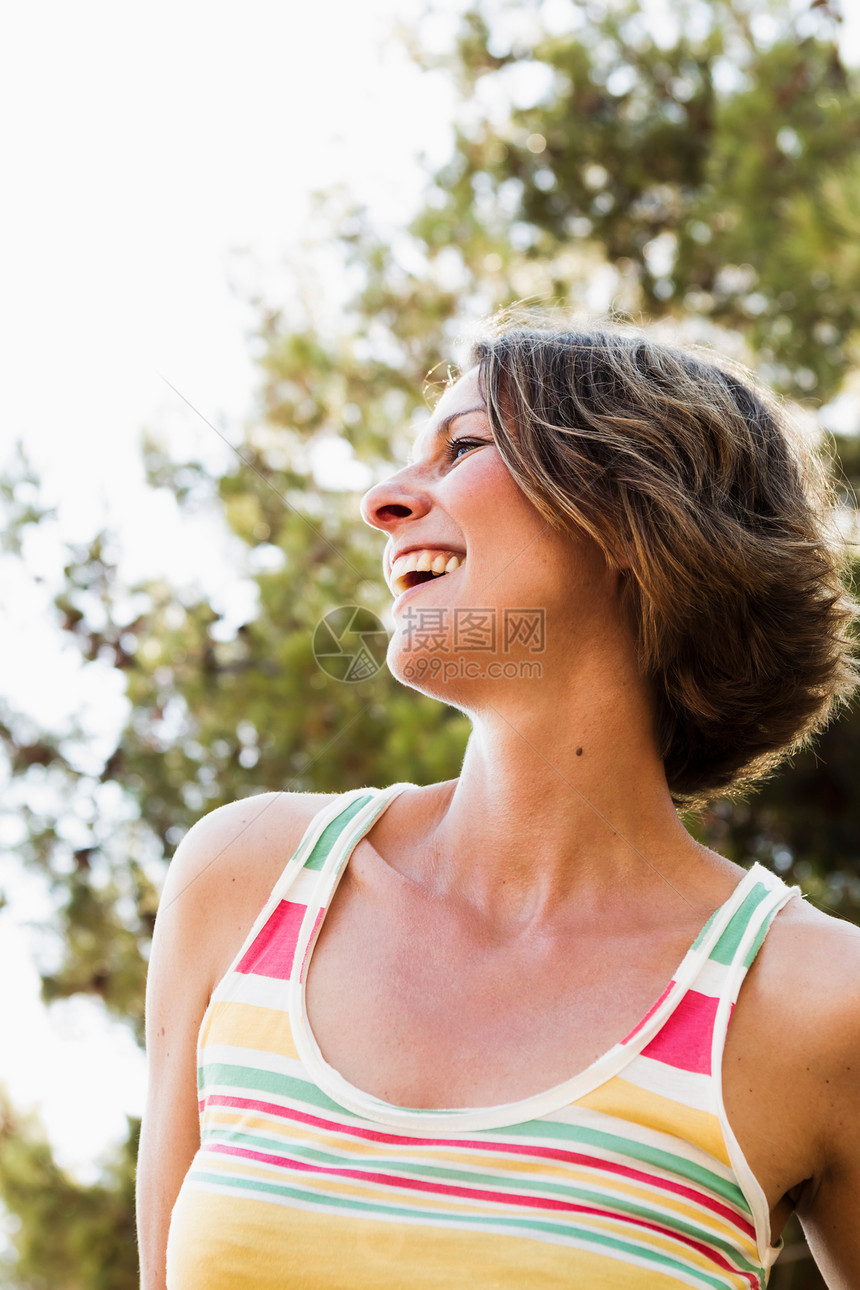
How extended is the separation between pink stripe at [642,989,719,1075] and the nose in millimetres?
602

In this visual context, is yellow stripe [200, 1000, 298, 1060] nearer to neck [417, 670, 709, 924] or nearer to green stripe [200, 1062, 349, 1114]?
green stripe [200, 1062, 349, 1114]

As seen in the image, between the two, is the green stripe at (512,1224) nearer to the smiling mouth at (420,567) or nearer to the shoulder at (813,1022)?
the shoulder at (813,1022)

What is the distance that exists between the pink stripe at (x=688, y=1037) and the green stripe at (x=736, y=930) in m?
Answer: 0.05

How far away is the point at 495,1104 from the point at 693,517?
67 centimetres

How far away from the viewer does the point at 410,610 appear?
1224 millimetres

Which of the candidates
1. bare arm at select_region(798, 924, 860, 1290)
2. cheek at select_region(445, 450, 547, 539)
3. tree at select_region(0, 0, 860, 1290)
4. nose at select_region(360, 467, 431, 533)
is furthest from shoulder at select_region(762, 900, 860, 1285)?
tree at select_region(0, 0, 860, 1290)

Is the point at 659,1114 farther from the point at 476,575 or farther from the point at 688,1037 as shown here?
the point at 476,575

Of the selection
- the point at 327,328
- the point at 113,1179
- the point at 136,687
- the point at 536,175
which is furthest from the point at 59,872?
the point at 536,175

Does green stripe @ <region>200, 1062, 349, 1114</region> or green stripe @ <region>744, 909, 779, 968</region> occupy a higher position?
green stripe @ <region>200, 1062, 349, 1114</region>

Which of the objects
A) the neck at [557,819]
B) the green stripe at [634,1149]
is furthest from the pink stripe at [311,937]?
the green stripe at [634,1149]

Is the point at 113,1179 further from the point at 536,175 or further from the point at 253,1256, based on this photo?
the point at 536,175

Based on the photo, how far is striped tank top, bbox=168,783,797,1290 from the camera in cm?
92

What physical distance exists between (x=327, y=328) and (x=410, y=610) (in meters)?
3.42

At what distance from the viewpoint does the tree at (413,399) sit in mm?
3129
